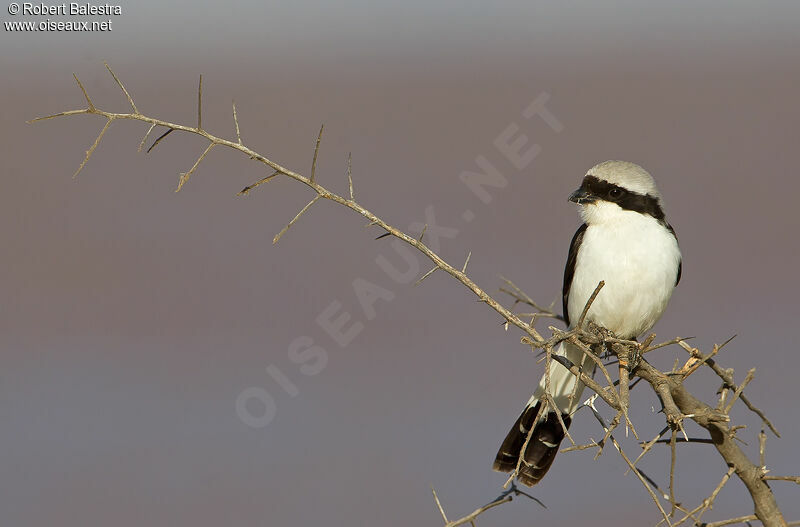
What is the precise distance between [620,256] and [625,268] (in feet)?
0.20

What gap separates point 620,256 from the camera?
15.0ft

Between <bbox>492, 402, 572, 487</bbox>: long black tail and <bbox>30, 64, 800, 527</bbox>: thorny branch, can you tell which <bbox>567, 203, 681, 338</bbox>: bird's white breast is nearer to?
<bbox>492, 402, 572, 487</bbox>: long black tail

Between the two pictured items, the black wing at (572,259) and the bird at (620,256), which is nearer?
the bird at (620,256)

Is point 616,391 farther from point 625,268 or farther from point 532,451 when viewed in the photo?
point 625,268

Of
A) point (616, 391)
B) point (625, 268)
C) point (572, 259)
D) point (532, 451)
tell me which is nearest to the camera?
point (616, 391)

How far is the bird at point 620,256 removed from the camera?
15.0ft

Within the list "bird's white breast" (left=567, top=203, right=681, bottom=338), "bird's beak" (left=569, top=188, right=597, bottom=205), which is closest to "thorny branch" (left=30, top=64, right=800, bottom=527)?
"bird's white breast" (left=567, top=203, right=681, bottom=338)

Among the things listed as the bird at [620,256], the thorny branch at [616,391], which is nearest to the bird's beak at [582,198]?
the bird at [620,256]

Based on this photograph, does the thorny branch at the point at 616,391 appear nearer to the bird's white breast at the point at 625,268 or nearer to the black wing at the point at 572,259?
the bird's white breast at the point at 625,268

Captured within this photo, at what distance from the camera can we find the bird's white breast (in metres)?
4.57

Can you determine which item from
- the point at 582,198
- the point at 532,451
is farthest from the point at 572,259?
the point at 532,451

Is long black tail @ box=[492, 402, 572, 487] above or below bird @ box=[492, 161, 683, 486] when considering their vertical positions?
below

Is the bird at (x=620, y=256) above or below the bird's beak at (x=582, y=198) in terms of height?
below

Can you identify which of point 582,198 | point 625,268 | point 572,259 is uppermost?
point 582,198
